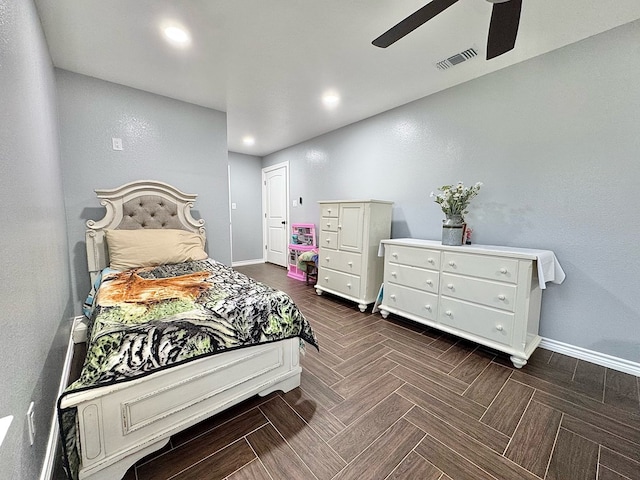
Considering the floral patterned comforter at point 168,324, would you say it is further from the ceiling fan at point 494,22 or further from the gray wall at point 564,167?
the gray wall at point 564,167

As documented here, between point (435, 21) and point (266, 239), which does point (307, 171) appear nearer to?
point (266, 239)

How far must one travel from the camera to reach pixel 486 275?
210 centimetres

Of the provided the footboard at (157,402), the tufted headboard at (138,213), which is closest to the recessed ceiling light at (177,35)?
the tufted headboard at (138,213)

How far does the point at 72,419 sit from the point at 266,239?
490 centimetres

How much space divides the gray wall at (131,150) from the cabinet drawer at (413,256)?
2.19 meters

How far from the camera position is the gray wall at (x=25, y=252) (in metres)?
0.87

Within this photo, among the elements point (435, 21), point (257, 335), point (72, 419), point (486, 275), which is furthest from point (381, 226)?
point (72, 419)

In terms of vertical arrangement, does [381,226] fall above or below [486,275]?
above

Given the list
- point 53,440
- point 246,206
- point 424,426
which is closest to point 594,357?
Result: point 424,426

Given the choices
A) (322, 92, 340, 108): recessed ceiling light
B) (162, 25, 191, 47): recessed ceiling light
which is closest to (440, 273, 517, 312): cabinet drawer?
(322, 92, 340, 108): recessed ceiling light

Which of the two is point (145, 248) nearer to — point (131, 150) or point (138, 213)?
point (138, 213)

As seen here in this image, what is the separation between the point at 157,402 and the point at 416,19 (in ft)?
7.46

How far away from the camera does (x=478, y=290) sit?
2.14m

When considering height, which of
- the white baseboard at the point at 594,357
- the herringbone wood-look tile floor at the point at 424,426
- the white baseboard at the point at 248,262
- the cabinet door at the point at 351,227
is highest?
the cabinet door at the point at 351,227
